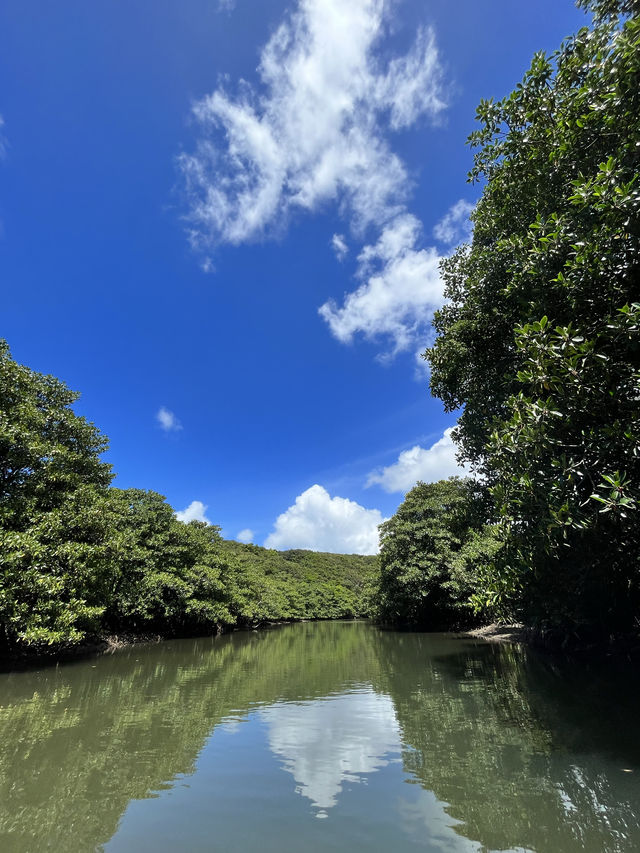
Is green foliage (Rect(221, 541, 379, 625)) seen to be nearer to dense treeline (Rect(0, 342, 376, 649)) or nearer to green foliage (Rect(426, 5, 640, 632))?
dense treeline (Rect(0, 342, 376, 649))

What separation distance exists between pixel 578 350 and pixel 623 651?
54.3ft

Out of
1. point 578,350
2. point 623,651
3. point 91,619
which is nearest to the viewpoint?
point 578,350

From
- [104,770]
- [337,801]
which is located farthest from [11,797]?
[337,801]

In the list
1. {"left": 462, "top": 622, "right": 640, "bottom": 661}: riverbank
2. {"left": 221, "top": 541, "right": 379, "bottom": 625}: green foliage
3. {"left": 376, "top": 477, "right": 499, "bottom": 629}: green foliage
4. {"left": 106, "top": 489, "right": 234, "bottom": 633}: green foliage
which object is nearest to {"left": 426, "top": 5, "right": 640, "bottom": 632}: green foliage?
{"left": 462, "top": 622, "right": 640, "bottom": 661}: riverbank

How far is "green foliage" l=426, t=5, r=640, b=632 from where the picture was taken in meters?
6.76

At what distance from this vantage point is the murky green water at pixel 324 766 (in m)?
4.42

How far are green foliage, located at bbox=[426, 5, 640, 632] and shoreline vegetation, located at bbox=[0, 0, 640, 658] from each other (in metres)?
0.04

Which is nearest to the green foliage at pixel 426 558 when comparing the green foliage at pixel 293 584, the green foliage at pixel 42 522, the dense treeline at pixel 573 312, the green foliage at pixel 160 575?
the green foliage at pixel 293 584

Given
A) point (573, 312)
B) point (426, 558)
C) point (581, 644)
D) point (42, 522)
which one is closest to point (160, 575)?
point (42, 522)

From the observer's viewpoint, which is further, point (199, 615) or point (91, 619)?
point (199, 615)

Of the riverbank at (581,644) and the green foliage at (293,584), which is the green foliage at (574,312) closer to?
the riverbank at (581,644)

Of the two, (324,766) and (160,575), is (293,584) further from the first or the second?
(324,766)

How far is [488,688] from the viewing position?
464 inches

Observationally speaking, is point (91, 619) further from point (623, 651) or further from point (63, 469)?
point (623, 651)
